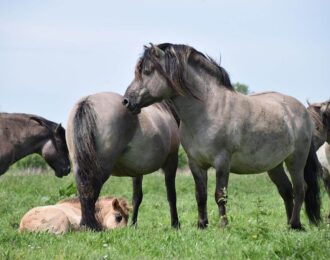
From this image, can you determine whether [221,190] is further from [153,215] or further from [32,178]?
[32,178]

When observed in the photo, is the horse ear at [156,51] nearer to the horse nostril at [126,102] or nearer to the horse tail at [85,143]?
the horse nostril at [126,102]

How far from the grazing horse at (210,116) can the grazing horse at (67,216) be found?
4.94 feet

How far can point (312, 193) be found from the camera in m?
10.5

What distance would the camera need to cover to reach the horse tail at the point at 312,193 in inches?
413

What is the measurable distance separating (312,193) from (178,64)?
3389 millimetres

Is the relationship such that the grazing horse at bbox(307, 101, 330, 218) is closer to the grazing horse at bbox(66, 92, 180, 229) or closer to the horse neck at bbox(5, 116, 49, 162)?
the grazing horse at bbox(66, 92, 180, 229)

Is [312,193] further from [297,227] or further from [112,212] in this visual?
[112,212]

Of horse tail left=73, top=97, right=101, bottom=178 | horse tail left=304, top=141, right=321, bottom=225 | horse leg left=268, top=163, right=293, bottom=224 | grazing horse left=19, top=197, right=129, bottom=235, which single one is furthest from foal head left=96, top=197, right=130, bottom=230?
horse tail left=304, top=141, right=321, bottom=225

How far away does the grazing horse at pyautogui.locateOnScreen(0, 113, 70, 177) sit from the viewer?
10945 mm

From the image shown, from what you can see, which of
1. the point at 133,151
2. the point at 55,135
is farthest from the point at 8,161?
the point at 133,151

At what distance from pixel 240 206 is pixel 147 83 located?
6.68 meters

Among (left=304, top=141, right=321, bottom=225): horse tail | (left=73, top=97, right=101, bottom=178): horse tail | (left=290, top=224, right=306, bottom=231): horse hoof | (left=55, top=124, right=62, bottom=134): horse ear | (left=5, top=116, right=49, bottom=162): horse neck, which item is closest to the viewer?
(left=73, top=97, right=101, bottom=178): horse tail

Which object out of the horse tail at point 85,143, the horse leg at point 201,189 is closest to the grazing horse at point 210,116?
the horse leg at point 201,189

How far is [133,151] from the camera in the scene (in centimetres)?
927
